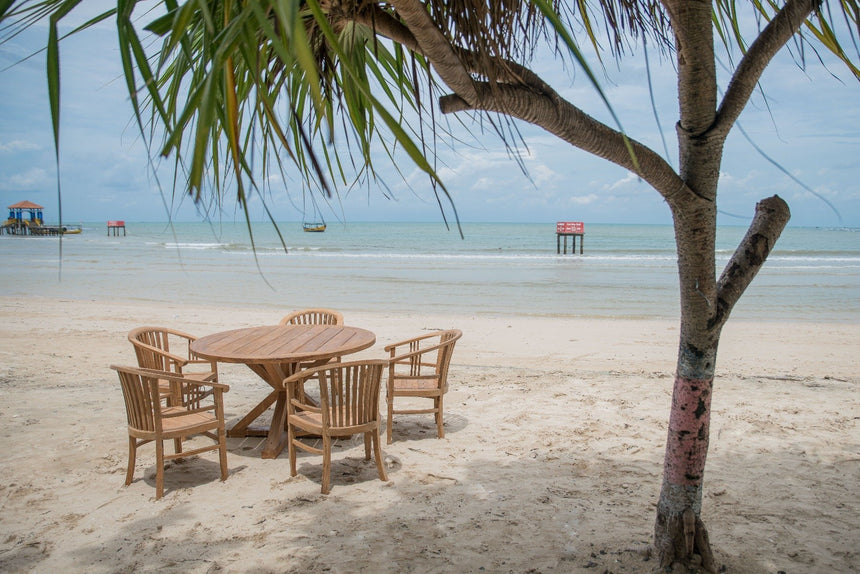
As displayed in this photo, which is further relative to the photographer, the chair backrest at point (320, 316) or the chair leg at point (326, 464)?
the chair backrest at point (320, 316)

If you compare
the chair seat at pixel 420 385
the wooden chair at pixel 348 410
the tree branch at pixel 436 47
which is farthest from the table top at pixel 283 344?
the tree branch at pixel 436 47

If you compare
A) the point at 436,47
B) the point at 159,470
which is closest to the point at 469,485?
the point at 159,470

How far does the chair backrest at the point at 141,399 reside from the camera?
3251 millimetres

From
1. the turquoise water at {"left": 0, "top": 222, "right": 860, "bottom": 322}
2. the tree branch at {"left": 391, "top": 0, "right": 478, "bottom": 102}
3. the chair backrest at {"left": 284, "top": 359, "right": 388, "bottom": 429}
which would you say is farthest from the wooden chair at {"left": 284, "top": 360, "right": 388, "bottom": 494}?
the turquoise water at {"left": 0, "top": 222, "right": 860, "bottom": 322}

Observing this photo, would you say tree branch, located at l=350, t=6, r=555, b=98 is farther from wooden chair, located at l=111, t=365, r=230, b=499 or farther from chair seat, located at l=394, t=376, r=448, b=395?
chair seat, located at l=394, t=376, r=448, b=395

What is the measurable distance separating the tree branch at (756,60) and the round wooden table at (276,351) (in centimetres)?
258

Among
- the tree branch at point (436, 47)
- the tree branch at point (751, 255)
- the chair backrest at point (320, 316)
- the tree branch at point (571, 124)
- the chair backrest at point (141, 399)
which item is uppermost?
the tree branch at point (436, 47)

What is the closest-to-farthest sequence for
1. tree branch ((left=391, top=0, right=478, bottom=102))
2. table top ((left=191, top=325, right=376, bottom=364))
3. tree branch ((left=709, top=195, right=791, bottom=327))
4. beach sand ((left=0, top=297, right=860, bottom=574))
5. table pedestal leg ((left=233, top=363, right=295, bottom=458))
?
tree branch ((left=391, top=0, right=478, bottom=102))
tree branch ((left=709, top=195, right=791, bottom=327))
beach sand ((left=0, top=297, right=860, bottom=574))
table top ((left=191, top=325, right=376, bottom=364))
table pedestal leg ((left=233, top=363, right=295, bottom=458))

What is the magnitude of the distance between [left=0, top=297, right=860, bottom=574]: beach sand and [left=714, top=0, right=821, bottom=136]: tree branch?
1798mm

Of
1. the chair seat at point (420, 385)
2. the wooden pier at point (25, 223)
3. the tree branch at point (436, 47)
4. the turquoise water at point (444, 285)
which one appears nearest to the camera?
the tree branch at point (436, 47)

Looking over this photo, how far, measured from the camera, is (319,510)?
3.15 m

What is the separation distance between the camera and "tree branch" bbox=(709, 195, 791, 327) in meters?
2.18

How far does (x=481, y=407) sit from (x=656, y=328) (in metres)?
5.36

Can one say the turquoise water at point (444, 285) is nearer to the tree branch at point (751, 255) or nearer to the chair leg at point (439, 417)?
the chair leg at point (439, 417)
